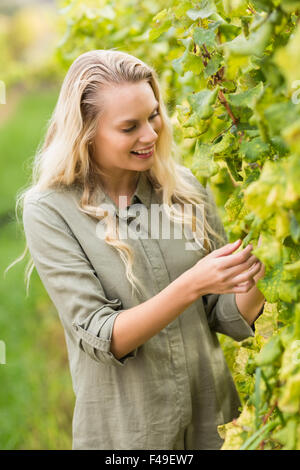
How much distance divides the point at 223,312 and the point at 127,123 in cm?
62

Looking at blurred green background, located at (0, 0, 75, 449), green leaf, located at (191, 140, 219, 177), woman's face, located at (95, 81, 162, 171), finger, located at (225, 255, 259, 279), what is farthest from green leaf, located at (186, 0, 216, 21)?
blurred green background, located at (0, 0, 75, 449)

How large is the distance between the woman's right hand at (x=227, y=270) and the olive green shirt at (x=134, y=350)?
1.06 ft

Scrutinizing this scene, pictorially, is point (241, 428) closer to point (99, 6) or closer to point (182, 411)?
point (182, 411)

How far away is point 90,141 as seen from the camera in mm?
1636

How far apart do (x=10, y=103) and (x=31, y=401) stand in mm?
16500

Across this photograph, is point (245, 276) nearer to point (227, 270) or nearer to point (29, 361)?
point (227, 270)

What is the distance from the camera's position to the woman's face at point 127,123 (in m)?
1.54

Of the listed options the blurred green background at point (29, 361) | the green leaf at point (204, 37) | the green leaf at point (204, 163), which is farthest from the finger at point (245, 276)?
the blurred green background at point (29, 361)

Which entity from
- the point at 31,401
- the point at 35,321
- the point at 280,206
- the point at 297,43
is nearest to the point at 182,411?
the point at 280,206

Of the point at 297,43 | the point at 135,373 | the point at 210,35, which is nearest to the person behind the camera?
the point at 297,43

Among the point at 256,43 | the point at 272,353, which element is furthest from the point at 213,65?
the point at 272,353

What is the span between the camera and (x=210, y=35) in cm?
113

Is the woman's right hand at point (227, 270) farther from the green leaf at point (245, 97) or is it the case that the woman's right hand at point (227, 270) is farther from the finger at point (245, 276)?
the green leaf at point (245, 97)
